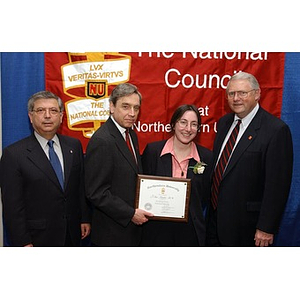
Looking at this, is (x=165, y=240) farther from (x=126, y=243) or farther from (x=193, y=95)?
(x=193, y=95)

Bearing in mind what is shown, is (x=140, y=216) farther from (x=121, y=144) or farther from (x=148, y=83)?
(x=148, y=83)

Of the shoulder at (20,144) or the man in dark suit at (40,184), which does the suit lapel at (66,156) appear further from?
the shoulder at (20,144)

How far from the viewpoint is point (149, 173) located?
280cm

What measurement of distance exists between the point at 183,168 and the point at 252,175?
49 centimetres

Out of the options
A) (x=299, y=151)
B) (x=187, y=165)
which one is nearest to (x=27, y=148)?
(x=187, y=165)

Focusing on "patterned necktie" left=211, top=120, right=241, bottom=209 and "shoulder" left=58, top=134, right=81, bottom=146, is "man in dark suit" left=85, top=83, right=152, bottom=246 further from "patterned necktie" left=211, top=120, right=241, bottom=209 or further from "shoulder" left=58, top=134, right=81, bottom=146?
"patterned necktie" left=211, top=120, right=241, bottom=209

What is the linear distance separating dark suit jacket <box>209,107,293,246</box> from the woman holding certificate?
193 millimetres

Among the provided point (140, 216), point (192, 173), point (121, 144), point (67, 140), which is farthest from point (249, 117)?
point (67, 140)

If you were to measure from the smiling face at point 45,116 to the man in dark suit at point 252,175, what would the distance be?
4.07 ft

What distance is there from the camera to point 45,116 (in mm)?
2500

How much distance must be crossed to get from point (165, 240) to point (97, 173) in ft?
2.39

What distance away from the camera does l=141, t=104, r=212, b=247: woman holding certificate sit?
2.69 metres

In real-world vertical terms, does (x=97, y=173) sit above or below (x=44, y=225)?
above

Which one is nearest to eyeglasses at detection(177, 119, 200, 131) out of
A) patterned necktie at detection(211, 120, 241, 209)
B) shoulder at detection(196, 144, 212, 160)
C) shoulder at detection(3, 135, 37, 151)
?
shoulder at detection(196, 144, 212, 160)
